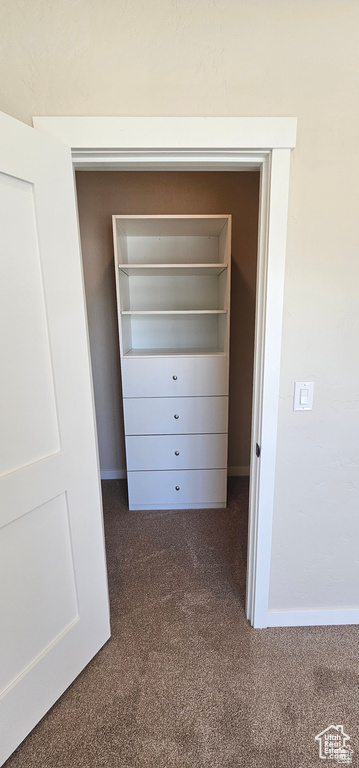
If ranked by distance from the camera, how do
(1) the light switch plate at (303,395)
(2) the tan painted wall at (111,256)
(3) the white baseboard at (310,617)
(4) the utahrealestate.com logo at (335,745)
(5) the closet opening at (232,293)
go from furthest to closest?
(2) the tan painted wall at (111,256) < (5) the closet opening at (232,293) < (3) the white baseboard at (310,617) < (1) the light switch plate at (303,395) < (4) the utahrealestate.com logo at (335,745)

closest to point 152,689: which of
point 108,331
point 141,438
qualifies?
point 141,438

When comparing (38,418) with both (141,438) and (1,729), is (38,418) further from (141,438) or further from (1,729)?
(141,438)

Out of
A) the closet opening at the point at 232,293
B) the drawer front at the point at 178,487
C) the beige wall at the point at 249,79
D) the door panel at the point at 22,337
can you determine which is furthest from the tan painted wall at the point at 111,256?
the door panel at the point at 22,337

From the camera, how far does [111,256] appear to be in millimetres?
2410

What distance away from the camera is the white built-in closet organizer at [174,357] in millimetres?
2021

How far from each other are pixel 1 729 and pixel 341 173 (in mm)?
2116

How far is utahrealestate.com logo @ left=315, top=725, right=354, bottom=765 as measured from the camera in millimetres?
984

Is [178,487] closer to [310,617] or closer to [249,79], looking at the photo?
[310,617]

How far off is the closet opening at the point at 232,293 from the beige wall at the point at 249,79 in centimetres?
136

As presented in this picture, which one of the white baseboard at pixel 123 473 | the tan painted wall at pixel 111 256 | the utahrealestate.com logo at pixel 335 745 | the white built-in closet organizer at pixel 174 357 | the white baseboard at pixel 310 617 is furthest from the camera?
the white baseboard at pixel 123 473

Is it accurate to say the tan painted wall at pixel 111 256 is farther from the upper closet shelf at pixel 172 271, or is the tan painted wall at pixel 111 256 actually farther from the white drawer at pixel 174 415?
the white drawer at pixel 174 415

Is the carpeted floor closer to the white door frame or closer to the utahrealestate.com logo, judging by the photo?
the utahrealestate.com logo

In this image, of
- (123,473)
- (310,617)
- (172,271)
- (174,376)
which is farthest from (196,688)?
(172,271)

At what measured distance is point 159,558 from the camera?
72.9 inches
